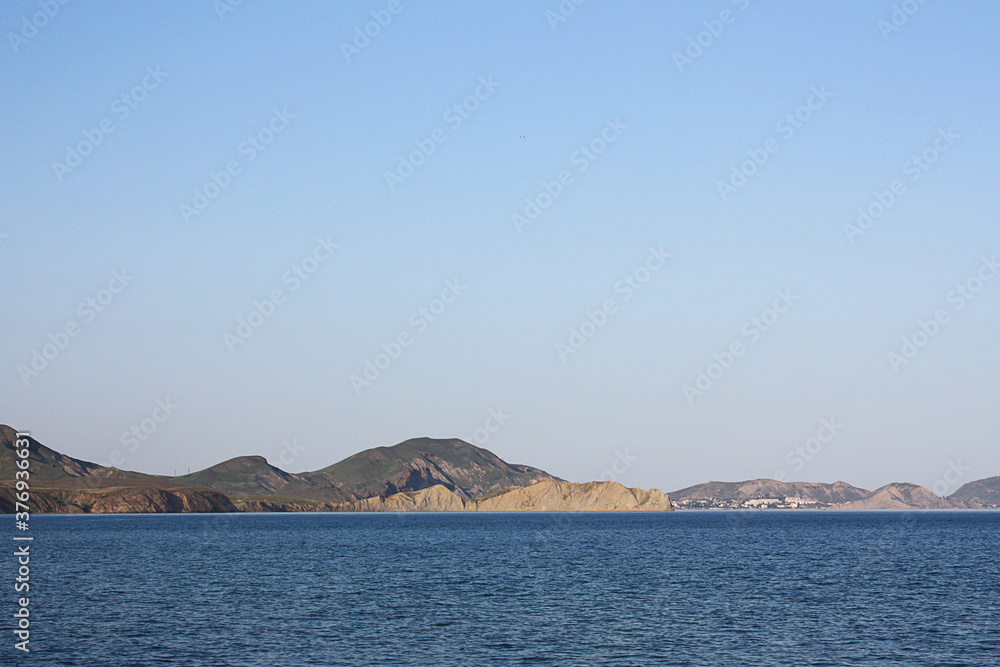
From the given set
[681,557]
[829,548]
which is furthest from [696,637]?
[829,548]

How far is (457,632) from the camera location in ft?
186

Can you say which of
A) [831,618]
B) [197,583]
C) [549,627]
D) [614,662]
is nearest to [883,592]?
[831,618]

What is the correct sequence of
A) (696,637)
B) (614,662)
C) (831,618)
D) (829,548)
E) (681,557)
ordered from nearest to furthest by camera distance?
(614,662), (696,637), (831,618), (681,557), (829,548)

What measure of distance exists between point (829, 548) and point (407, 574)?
80150 millimetres

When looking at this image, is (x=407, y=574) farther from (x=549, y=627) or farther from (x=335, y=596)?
(x=549, y=627)

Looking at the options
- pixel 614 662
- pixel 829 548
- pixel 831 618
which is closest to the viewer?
pixel 614 662

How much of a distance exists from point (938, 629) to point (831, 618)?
706 centimetres

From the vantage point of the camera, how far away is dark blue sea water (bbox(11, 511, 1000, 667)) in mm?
49750

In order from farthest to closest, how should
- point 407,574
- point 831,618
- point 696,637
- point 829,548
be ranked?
1. point 829,548
2. point 407,574
3. point 831,618
4. point 696,637

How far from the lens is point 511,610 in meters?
66.5

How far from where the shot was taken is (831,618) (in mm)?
62625

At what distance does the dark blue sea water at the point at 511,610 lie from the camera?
163 feet

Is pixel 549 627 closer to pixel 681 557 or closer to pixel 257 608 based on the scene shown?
pixel 257 608

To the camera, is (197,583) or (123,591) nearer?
(123,591)
